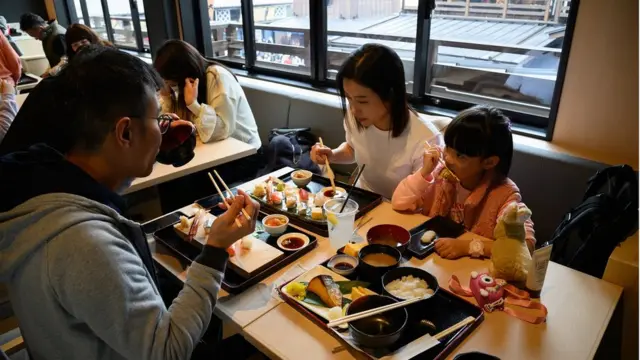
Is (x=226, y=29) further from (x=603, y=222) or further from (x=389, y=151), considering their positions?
(x=603, y=222)

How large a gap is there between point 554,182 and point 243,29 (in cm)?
290

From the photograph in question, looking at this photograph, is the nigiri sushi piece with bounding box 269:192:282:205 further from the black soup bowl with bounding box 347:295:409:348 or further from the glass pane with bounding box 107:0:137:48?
the glass pane with bounding box 107:0:137:48

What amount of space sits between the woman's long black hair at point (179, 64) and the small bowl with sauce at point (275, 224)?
1251 mm

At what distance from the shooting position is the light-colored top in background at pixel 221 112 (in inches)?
89.8

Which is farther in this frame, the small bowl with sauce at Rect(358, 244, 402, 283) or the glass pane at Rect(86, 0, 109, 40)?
the glass pane at Rect(86, 0, 109, 40)

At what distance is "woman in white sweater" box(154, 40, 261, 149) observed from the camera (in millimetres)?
2296

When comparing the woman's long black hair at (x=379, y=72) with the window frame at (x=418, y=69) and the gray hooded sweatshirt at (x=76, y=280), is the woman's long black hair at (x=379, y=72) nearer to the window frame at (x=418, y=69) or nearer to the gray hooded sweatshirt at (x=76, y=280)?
the window frame at (x=418, y=69)

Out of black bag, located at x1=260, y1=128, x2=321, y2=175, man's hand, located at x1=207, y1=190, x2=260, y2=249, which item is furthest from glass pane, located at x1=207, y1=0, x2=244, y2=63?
man's hand, located at x1=207, y1=190, x2=260, y2=249

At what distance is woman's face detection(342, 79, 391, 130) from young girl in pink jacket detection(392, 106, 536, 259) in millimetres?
285

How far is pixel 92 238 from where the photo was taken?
0.81m

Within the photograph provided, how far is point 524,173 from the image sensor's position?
6.48 feet

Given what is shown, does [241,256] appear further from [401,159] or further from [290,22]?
[290,22]

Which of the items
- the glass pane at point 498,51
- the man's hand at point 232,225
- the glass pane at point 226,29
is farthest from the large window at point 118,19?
the man's hand at point 232,225

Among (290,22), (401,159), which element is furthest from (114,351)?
(290,22)
